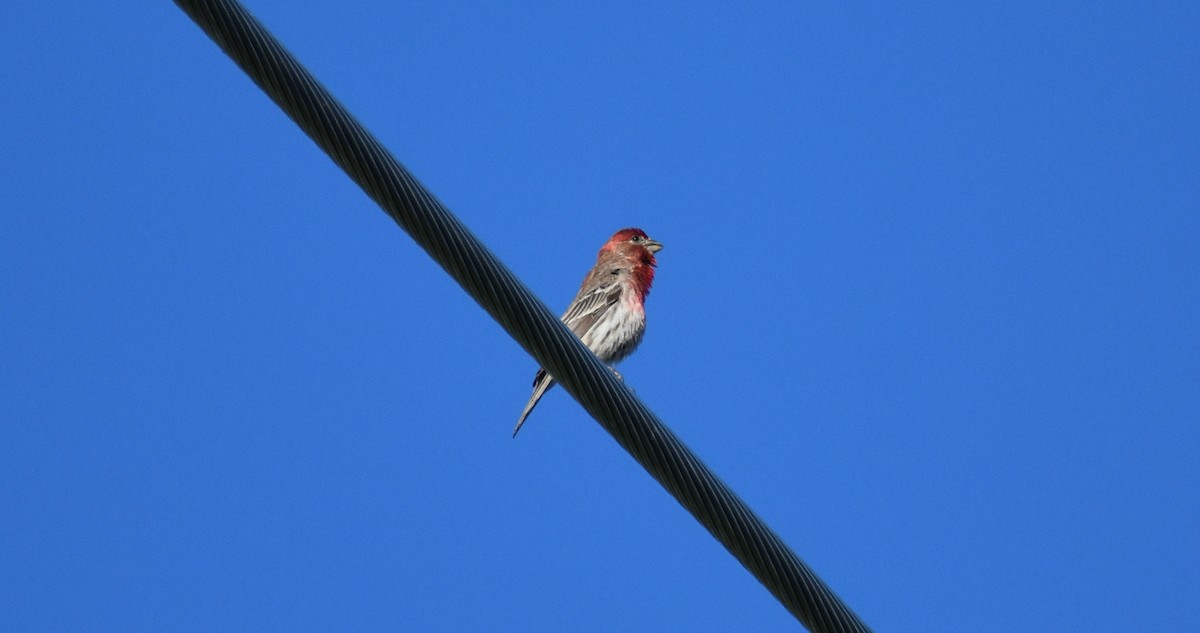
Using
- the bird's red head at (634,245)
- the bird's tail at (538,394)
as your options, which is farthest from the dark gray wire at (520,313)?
the bird's red head at (634,245)

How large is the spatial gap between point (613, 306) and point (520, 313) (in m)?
7.02

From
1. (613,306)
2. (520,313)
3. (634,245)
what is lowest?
(520,313)

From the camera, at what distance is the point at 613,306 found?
12508 millimetres

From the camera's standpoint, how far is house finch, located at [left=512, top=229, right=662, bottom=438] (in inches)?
487

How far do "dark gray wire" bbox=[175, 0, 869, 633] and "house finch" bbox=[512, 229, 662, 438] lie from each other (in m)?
5.95

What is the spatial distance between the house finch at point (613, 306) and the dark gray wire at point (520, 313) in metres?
5.95

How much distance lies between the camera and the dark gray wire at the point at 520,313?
4.89 m

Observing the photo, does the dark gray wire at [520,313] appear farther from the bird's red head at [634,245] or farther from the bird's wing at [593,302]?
the bird's red head at [634,245]

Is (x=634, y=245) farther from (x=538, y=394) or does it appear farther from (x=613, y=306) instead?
(x=538, y=394)

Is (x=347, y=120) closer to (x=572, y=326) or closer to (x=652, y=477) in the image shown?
(x=652, y=477)

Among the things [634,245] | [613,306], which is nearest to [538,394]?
[613,306]

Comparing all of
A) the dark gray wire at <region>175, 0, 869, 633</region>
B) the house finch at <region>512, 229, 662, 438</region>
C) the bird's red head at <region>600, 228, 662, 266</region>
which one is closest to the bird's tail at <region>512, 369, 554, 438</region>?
the house finch at <region>512, 229, 662, 438</region>

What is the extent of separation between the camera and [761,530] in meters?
5.66

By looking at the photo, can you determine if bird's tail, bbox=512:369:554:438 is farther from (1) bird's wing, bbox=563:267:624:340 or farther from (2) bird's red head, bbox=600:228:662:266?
(2) bird's red head, bbox=600:228:662:266
